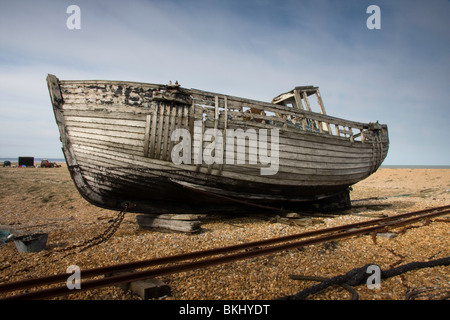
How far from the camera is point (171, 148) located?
6078 millimetres

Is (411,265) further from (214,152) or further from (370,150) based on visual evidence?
(370,150)

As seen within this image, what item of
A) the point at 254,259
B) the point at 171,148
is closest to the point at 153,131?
the point at 171,148

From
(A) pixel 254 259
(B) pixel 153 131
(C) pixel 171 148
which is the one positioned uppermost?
(B) pixel 153 131

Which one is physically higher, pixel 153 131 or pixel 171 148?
pixel 153 131

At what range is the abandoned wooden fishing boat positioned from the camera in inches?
237

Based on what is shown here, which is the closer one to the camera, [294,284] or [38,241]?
[294,284]

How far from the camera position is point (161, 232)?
6352mm

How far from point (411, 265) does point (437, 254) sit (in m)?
1.14

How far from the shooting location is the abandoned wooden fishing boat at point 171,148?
6.03m

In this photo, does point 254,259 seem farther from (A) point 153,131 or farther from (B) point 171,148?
(A) point 153,131

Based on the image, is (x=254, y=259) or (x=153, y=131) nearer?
(x=254, y=259)

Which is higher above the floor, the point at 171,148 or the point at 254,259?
the point at 171,148

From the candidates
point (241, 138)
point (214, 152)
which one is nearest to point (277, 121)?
point (241, 138)
